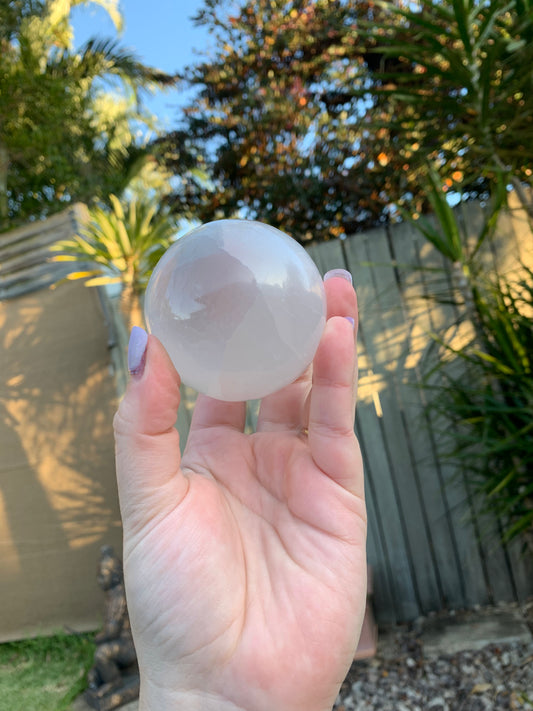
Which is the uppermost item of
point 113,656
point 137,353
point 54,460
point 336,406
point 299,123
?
point 299,123

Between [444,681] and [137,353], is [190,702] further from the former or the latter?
[444,681]

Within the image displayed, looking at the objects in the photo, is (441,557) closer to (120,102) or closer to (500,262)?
(500,262)

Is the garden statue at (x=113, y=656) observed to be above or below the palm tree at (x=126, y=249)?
below

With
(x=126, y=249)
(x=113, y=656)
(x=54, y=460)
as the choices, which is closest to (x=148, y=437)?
(x=126, y=249)

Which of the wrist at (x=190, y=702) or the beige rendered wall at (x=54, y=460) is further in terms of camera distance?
the beige rendered wall at (x=54, y=460)

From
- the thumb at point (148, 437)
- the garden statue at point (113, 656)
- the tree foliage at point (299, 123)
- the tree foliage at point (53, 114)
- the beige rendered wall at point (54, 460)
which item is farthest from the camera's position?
the tree foliage at point (53, 114)

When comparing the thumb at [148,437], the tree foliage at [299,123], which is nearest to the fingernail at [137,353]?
the thumb at [148,437]

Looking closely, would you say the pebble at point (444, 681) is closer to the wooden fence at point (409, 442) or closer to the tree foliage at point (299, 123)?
the wooden fence at point (409, 442)

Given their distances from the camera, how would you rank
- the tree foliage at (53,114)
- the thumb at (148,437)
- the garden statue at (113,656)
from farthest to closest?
1. the tree foliage at (53,114)
2. the garden statue at (113,656)
3. the thumb at (148,437)
